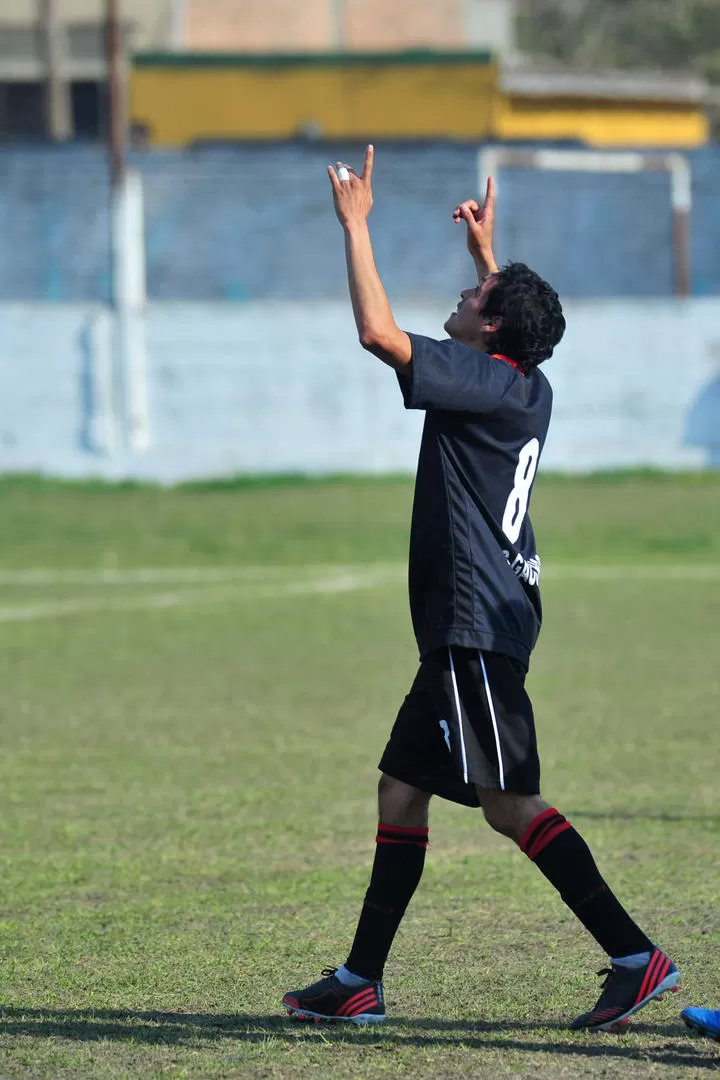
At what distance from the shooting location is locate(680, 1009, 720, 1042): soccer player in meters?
4.41

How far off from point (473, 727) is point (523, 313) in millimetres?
1111

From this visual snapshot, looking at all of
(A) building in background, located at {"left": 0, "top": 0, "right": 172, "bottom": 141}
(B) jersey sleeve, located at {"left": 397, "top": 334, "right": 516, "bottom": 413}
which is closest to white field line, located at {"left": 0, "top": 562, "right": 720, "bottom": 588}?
(B) jersey sleeve, located at {"left": 397, "top": 334, "right": 516, "bottom": 413}

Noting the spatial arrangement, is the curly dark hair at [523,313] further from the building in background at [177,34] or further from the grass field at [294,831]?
the building in background at [177,34]

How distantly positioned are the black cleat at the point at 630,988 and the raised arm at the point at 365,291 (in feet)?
5.41

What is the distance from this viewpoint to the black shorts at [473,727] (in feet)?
15.0

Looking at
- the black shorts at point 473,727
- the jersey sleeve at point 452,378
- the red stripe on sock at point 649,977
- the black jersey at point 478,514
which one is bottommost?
the red stripe on sock at point 649,977

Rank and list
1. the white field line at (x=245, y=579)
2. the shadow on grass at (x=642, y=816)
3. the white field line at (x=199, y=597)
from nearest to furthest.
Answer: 1. the shadow on grass at (x=642, y=816)
2. the white field line at (x=199, y=597)
3. the white field line at (x=245, y=579)

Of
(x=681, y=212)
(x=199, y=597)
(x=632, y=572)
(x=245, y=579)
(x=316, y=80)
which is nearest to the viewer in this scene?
(x=199, y=597)

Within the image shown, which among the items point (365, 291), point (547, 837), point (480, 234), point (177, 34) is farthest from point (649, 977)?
point (177, 34)

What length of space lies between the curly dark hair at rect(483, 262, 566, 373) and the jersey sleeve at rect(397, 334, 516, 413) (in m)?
0.13

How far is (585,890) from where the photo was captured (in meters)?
4.57

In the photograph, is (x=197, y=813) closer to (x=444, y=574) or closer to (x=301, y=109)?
(x=444, y=574)

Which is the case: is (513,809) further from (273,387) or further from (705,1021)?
(273,387)

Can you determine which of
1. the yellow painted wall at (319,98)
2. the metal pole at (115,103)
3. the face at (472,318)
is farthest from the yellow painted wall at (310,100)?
the face at (472,318)
